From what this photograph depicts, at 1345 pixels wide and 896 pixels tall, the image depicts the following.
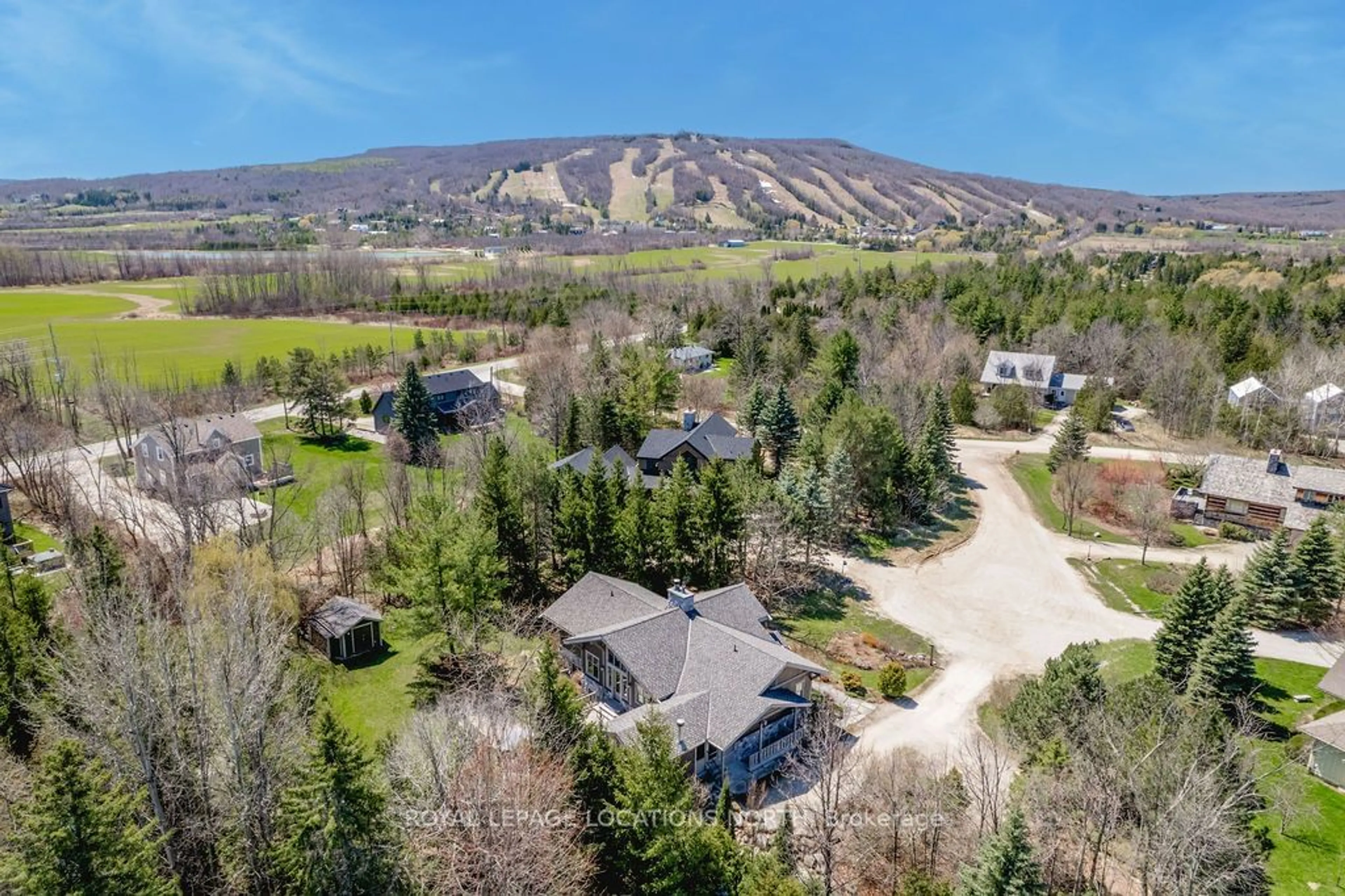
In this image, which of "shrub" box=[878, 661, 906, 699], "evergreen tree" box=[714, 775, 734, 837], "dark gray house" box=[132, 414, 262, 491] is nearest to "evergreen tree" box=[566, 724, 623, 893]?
"evergreen tree" box=[714, 775, 734, 837]

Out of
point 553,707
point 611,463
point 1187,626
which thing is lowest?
point 1187,626

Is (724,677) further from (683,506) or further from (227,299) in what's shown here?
(227,299)

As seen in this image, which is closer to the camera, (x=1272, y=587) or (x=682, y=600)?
(x=682, y=600)

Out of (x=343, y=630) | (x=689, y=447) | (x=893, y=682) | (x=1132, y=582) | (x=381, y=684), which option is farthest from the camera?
(x=689, y=447)

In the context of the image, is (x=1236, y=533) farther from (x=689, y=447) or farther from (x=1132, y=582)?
(x=689, y=447)

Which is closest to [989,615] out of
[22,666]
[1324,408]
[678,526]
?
[678,526]

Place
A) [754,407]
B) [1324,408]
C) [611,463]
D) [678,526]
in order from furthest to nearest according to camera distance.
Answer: [754,407], [1324,408], [611,463], [678,526]

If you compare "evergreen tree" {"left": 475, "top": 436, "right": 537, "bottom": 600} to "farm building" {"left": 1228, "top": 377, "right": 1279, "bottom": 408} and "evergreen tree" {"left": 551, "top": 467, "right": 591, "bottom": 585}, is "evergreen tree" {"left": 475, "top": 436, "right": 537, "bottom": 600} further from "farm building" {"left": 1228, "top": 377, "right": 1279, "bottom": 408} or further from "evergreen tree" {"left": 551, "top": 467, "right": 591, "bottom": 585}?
"farm building" {"left": 1228, "top": 377, "right": 1279, "bottom": 408}
